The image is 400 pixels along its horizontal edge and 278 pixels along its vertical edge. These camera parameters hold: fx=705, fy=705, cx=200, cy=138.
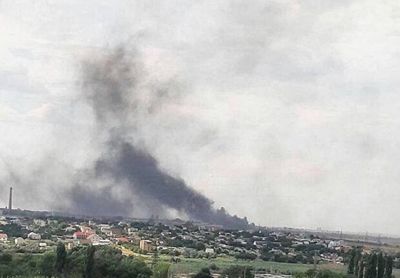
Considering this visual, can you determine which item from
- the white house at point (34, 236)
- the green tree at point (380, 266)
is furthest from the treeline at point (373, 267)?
the white house at point (34, 236)

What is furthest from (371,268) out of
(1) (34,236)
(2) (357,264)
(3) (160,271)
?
(1) (34,236)

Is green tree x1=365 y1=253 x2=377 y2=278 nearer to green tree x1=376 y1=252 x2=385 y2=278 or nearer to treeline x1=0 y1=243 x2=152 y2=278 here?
green tree x1=376 y1=252 x2=385 y2=278

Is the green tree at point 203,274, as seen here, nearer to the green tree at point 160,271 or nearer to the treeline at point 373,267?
the green tree at point 160,271

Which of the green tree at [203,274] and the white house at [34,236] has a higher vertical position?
the green tree at [203,274]

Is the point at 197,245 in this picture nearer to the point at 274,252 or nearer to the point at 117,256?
the point at 274,252

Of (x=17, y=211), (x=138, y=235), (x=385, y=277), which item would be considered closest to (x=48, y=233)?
(x=138, y=235)

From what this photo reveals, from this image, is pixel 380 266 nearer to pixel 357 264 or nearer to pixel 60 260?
pixel 357 264

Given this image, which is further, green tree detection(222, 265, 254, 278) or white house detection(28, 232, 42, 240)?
white house detection(28, 232, 42, 240)

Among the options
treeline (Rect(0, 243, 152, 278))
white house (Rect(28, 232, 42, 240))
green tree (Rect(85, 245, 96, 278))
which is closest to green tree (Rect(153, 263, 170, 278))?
treeline (Rect(0, 243, 152, 278))
